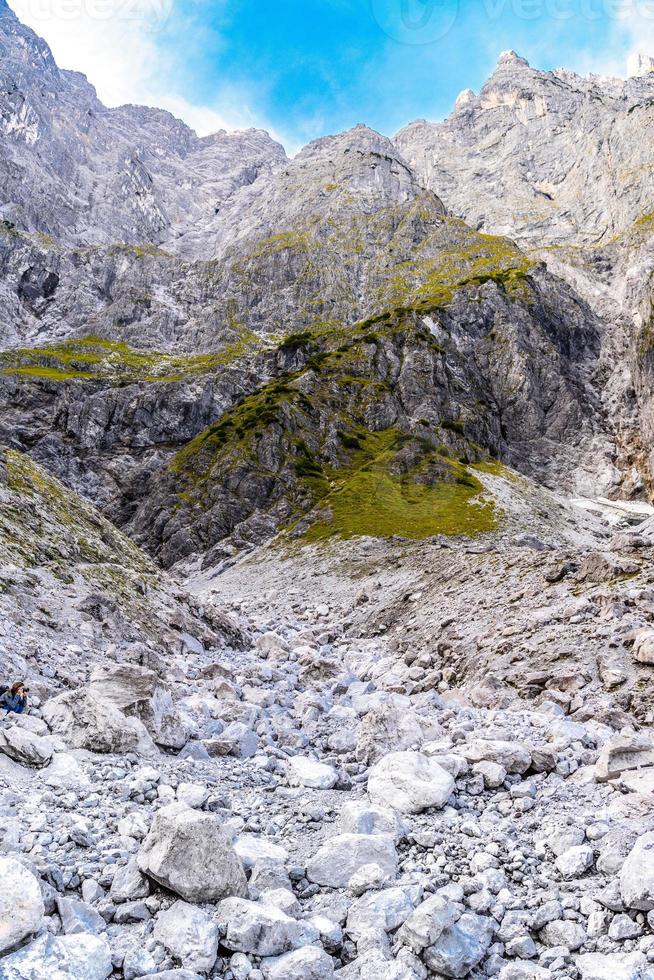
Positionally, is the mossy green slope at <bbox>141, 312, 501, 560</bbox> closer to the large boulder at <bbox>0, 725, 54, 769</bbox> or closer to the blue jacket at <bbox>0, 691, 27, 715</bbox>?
the blue jacket at <bbox>0, 691, 27, 715</bbox>

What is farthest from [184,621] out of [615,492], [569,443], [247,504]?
[569,443]

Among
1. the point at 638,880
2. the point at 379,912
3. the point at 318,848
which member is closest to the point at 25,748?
the point at 318,848

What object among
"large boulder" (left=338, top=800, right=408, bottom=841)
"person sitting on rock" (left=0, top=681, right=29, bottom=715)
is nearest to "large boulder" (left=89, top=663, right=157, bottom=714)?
"person sitting on rock" (left=0, top=681, right=29, bottom=715)

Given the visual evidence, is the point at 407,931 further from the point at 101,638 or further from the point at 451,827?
the point at 101,638

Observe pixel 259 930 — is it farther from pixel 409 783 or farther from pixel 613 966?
pixel 409 783

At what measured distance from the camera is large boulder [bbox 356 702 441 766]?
45.2 ft

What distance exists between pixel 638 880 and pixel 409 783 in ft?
14.8

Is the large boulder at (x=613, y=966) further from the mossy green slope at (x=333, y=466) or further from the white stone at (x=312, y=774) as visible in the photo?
the mossy green slope at (x=333, y=466)

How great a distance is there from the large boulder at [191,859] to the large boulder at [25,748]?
13.9 ft

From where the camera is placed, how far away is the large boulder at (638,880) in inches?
277

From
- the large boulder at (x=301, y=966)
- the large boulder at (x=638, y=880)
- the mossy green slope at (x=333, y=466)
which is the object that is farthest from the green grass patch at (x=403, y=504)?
the large boulder at (x=301, y=966)

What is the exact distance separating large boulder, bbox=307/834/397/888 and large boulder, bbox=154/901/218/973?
6.59 feet

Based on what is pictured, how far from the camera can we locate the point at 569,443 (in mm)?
188125

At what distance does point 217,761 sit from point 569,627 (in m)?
15.3
